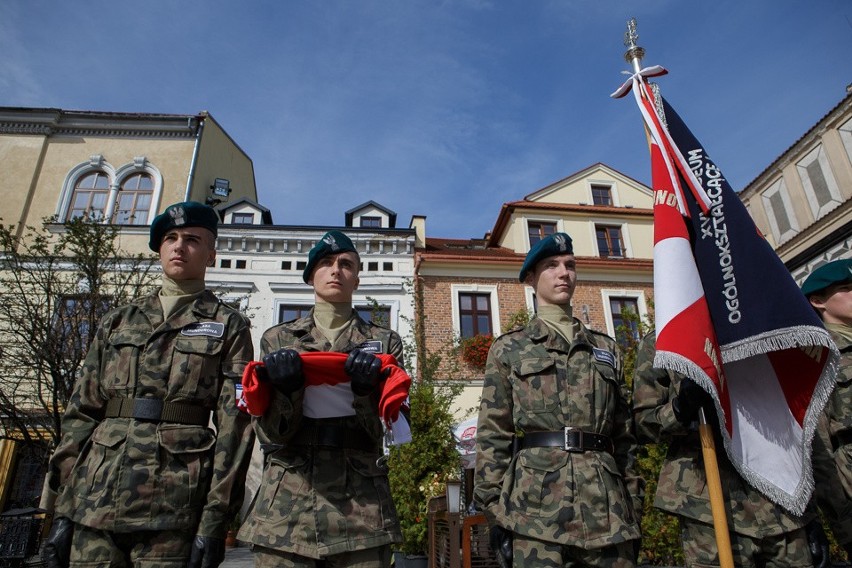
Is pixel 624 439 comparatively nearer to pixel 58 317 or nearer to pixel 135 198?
pixel 58 317

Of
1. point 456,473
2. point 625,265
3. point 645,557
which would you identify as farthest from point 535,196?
point 645,557

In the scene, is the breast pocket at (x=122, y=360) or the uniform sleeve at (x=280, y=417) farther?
the breast pocket at (x=122, y=360)

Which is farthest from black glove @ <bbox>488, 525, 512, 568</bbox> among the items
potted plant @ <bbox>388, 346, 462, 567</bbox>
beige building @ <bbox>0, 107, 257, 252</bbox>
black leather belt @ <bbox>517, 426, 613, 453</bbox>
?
beige building @ <bbox>0, 107, 257, 252</bbox>

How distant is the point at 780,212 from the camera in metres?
19.4

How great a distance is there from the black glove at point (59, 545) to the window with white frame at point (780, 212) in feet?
72.6

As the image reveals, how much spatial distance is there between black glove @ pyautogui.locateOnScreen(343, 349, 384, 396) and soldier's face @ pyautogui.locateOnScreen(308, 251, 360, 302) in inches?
30.6

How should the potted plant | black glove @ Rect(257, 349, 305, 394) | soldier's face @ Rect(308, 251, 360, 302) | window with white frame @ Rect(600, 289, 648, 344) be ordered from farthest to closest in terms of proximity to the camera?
1. window with white frame @ Rect(600, 289, 648, 344)
2. the potted plant
3. soldier's face @ Rect(308, 251, 360, 302)
4. black glove @ Rect(257, 349, 305, 394)

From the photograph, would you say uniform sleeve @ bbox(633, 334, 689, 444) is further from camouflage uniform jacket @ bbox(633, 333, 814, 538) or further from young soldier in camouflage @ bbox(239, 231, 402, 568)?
young soldier in camouflage @ bbox(239, 231, 402, 568)

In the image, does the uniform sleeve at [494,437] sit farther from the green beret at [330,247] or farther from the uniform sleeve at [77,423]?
the uniform sleeve at [77,423]

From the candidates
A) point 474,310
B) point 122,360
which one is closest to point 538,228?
point 474,310

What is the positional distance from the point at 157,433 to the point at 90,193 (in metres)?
17.6

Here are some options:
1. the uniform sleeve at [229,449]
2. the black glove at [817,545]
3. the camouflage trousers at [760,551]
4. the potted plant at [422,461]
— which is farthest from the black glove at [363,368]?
the potted plant at [422,461]

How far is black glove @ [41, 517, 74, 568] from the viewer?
2.28m

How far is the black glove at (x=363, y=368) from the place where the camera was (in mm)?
2232
